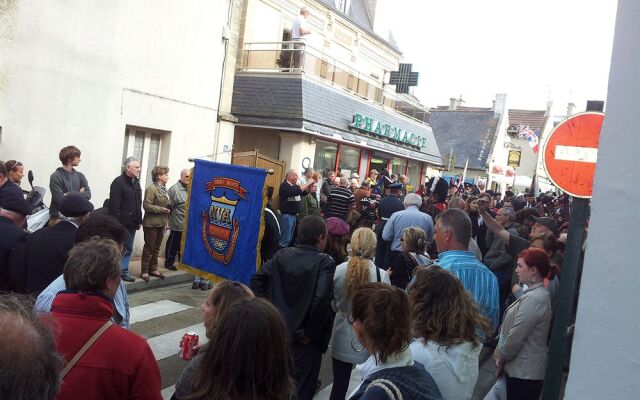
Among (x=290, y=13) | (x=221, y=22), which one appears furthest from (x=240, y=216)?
(x=290, y=13)

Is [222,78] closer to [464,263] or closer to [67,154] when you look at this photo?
[67,154]

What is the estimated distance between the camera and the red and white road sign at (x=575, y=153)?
366 centimetres

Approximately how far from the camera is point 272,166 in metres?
11.3

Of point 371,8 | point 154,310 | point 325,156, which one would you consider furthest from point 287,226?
point 371,8

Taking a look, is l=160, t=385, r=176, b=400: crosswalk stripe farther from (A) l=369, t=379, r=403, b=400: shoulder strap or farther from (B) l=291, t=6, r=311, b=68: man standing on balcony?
(B) l=291, t=6, r=311, b=68: man standing on balcony

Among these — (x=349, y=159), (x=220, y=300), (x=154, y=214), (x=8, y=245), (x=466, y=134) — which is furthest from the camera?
(x=466, y=134)

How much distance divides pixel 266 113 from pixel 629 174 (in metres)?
13.1

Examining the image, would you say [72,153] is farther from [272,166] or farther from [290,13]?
[290,13]

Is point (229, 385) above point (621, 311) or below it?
below

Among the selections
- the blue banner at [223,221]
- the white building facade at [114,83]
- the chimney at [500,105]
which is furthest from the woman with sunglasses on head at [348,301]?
the chimney at [500,105]

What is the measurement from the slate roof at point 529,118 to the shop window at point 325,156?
37634 mm

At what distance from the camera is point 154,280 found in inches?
324

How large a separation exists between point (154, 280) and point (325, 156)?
9.39m

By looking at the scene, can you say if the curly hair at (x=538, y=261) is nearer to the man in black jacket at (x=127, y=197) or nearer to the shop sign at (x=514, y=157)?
the man in black jacket at (x=127, y=197)
